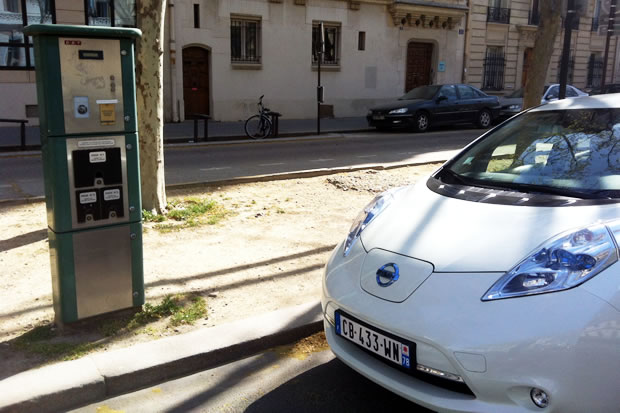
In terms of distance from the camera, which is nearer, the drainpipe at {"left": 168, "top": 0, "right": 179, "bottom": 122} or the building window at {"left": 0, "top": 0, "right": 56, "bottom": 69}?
the building window at {"left": 0, "top": 0, "right": 56, "bottom": 69}

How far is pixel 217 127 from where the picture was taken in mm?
18312

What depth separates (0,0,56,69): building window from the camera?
16703 mm

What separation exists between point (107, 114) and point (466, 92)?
57.3 ft

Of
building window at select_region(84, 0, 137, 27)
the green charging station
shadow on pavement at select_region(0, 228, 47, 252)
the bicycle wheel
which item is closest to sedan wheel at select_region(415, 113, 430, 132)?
the bicycle wheel

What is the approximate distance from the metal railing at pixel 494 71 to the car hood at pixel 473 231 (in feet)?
86.3

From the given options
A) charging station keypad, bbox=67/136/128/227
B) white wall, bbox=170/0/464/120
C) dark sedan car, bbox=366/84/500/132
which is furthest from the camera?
white wall, bbox=170/0/464/120

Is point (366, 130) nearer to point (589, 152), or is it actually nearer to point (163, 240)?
point (163, 240)

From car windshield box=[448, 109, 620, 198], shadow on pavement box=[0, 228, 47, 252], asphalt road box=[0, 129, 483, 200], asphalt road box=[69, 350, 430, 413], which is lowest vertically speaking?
asphalt road box=[69, 350, 430, 413]

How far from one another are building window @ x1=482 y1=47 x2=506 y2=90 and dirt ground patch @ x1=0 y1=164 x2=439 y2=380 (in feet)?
71.4

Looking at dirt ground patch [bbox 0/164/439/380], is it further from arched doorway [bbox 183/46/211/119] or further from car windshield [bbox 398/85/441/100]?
arched doorway [bbox 183/46/211/119]

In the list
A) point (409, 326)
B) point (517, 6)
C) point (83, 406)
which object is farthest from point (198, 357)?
point (517, 6)

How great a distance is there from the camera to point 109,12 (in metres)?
17.9

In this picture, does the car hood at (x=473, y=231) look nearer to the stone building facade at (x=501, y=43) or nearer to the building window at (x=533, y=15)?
the stone building facade at (x=501, y=43)

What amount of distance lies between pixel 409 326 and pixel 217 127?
16309mm
